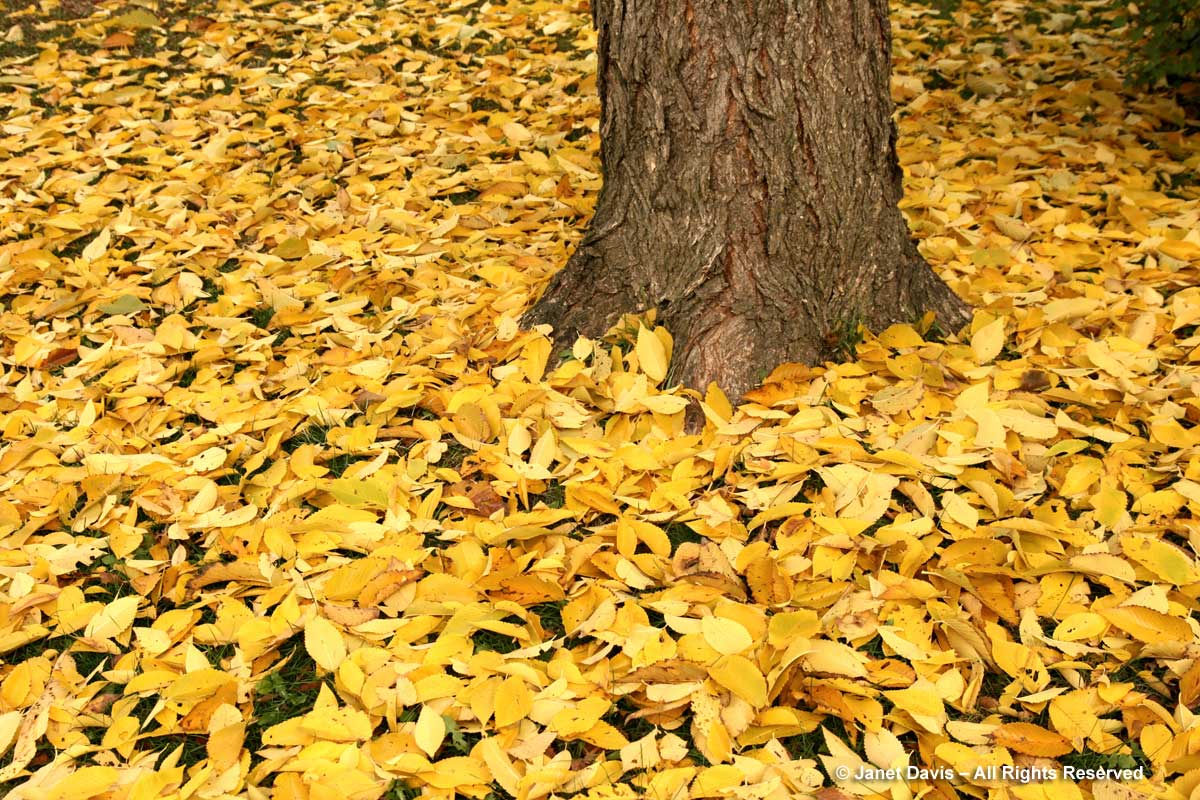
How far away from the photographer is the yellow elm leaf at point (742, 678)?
1836 millimetres

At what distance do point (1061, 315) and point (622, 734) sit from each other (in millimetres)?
1693

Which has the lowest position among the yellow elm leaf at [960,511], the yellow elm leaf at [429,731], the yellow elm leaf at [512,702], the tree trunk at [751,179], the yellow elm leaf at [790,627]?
the yellow elm leaf at [429,731]

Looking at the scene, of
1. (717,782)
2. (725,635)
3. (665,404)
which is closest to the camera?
(717,782)

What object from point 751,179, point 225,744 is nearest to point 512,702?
point 225,744

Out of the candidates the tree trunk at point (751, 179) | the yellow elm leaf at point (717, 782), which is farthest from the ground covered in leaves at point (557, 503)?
the tree trunk at point (751, 179)

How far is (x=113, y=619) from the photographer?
214cm

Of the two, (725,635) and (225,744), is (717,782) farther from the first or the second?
(225,744)

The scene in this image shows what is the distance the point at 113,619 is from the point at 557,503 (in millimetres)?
948

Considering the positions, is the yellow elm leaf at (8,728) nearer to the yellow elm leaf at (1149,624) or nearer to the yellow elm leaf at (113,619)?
the yellow elm leaf at (113,619)

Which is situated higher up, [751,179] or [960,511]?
[751,179]

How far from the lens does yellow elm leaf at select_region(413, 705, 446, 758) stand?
1.82 meters

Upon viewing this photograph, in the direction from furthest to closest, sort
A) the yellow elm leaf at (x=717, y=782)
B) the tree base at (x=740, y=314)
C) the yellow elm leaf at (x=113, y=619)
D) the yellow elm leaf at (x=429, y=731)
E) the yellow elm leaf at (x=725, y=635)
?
the tree base at (x=740, y=314) → the yellow elm leaf at (x=113, y=619) → the yellow elm leaf at (x=725, y=635) → the yellow elm leaf at (x=429, y=731) → the yellow elm leaf at (x=717, y=782)

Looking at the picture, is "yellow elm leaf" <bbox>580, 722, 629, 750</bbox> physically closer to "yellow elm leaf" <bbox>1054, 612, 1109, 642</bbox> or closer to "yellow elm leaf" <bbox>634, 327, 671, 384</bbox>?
"yellow elm leaf" <bbox>1054, 612, 1109, 642</bbox>

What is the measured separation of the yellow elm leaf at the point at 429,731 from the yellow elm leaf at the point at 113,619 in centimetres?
70
